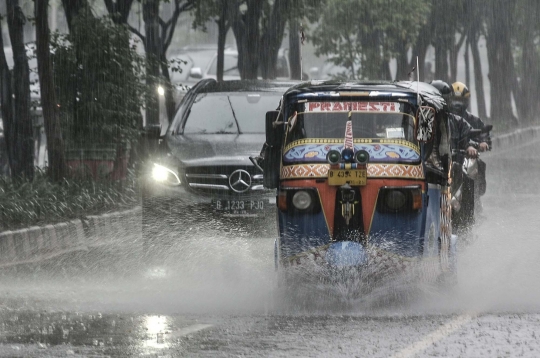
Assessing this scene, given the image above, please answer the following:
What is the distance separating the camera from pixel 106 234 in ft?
48.4

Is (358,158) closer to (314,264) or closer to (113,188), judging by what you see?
(314,264)

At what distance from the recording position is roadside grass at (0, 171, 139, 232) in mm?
13664

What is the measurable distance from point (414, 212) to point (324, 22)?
963 inches

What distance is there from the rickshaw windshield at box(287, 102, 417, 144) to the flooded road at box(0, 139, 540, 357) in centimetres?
117

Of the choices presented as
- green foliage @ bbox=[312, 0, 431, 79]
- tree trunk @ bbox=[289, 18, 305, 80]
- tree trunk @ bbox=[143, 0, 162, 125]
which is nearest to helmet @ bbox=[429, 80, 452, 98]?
tree trunk @ bbox=[143, 0, 162, 125]

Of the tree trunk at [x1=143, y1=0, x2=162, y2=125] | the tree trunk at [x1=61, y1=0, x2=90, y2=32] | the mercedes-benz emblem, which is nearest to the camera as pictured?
the mercedes-benz emblem

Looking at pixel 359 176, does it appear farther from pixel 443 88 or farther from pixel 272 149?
pixel 443 88

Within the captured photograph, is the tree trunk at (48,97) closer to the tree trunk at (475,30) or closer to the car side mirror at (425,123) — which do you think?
the car side mirror at (425,123)

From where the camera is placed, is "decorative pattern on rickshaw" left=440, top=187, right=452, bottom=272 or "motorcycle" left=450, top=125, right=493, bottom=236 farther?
"motorcycle" left=450, top=125, right=493, bottom=236

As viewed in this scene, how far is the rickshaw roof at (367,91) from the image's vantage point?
9.35 meters

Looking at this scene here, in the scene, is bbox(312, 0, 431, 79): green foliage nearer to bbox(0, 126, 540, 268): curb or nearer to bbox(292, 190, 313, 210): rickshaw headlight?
bbox(0, 126, 540, 268): curb

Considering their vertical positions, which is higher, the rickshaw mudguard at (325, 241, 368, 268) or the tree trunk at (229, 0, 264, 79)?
the tree trunk at (229, 0, 264, 79)

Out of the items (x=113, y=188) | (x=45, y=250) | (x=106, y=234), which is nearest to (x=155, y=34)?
(x=113, y=188)

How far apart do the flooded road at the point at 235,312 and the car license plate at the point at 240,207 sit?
7.7 inches
